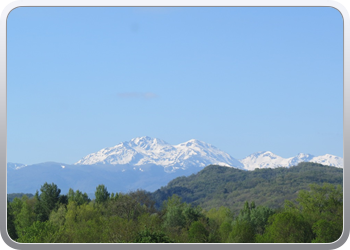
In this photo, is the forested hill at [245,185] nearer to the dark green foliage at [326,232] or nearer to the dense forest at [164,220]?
the dense forest at [164,220]

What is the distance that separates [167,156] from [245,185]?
76828 millimetres

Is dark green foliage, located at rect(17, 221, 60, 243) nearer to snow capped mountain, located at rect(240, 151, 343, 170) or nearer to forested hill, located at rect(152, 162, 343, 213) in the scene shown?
forested hill, located at rect(152, 162, 343, 213)

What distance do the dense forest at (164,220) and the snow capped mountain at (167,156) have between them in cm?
6211

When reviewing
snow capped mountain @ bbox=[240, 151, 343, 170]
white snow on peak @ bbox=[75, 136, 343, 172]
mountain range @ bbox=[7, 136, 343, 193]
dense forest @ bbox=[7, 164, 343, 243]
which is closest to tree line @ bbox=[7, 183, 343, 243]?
dense forest @ bbox=[7, 164, 343, 243]

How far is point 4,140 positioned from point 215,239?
36.2ft

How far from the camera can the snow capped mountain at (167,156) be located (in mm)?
96500

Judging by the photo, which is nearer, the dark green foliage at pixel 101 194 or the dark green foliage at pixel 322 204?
the dark green foliage at pixel 322 204

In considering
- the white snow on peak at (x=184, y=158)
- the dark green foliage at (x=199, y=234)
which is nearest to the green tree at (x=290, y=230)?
the dark green foliage at (x=199, y=234)

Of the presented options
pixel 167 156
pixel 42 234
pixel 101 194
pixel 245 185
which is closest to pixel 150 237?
pixel 42 234

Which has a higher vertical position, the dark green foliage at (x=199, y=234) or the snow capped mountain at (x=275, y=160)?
the snow capped mountain at (x=275, y=160)

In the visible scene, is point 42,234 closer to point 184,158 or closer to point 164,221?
point 164,221

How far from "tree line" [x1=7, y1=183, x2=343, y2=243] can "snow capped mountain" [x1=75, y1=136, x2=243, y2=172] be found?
62.5 metres

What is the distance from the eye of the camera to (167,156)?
133 metres

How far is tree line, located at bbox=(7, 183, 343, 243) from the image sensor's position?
11758 millimetres
